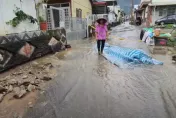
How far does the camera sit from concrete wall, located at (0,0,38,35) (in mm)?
7875

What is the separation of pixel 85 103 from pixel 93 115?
18.3 inches

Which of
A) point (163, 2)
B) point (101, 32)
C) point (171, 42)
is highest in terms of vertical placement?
point (163, 2)

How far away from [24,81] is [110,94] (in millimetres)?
2183

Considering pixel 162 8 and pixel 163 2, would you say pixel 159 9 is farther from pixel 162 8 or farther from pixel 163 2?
pixel 163 2

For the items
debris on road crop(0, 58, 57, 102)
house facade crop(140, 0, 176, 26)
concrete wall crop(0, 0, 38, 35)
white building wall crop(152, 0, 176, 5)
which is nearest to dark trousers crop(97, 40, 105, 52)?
debris on road crop(0, 58, 57, 102)

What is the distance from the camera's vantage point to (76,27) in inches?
559

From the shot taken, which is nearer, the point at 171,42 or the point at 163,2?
the point at 171,42

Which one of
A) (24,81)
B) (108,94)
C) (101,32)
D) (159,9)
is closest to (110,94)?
(108,94)

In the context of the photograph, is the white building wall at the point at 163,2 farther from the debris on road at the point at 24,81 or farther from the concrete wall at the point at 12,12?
the debris on road at the point at 24,81

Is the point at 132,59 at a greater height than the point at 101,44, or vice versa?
the point at 101,44

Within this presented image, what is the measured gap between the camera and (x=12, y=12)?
27.6 ft

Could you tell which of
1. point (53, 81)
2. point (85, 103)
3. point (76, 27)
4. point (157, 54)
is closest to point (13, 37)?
point (53, 81)

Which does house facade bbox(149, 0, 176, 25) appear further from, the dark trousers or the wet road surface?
the wet road surface

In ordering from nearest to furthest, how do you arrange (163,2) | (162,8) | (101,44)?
1. (101,44)
2. (163,2)
3. (162,8)
